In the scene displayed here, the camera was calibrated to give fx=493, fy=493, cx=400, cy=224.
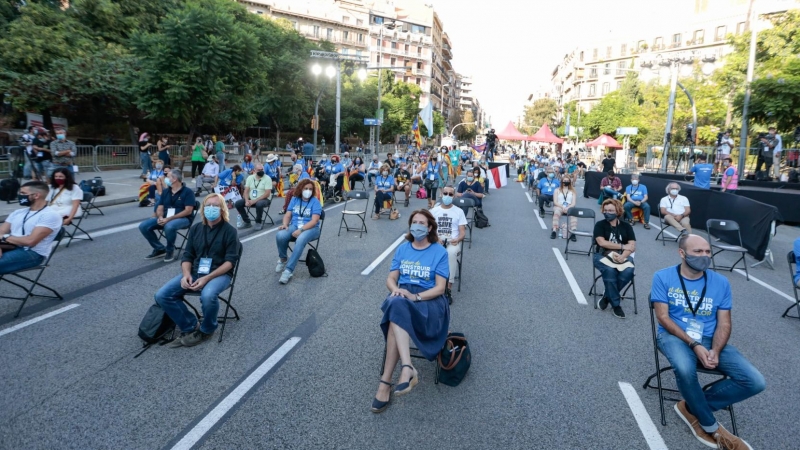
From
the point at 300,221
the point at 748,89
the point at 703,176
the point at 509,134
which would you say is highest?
the point at 748,89

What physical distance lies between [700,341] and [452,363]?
203 cm

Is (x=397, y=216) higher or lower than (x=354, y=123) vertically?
lower

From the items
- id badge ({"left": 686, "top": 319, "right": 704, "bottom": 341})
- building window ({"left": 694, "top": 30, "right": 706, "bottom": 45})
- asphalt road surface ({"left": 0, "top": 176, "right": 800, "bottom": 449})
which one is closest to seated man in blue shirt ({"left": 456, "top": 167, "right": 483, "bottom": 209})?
asphalt road surface ({"left": 0, "top": 176, "right": 800, "bottom": 449})

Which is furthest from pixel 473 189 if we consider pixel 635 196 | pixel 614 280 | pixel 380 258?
pixel 614 280

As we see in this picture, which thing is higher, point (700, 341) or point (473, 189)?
point (473, 189)

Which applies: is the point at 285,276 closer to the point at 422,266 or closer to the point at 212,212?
the point at 212,212

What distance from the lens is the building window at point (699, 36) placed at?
7194 cm

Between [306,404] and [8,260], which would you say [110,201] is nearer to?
[8,260]

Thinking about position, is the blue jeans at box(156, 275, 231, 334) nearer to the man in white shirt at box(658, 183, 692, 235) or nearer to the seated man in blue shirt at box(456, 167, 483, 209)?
the seated man in blue shirt at box(456, 167, 483, 209)

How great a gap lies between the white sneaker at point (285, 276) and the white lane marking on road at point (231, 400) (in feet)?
6.97

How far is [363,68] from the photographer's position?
2770 centimetres

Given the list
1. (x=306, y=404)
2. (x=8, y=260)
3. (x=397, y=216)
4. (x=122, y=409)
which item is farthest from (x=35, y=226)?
(x=397, y=216)

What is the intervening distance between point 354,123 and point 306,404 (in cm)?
5276

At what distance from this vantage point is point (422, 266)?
475 cm
